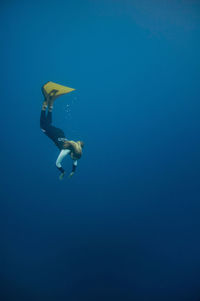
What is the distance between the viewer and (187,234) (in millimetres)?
2447

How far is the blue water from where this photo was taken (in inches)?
77.4

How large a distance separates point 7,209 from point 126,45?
215 centimetres

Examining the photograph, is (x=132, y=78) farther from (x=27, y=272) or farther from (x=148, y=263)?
(x=27, y=272)

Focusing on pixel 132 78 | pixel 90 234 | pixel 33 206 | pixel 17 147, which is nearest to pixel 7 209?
pixel 33 206

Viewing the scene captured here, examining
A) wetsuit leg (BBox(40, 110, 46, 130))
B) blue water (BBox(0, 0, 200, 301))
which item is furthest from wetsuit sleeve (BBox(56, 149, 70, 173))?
wetsuit leg (BBox(40, 110, 46, 130))

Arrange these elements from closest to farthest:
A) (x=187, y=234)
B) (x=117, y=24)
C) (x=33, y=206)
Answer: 1. (x=117, y=24)
2. (x=33, y=206)
3. (x=187, y=234)

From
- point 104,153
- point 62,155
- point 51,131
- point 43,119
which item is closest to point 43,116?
point 43,119

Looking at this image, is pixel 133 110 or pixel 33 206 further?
→ pixel 33 206

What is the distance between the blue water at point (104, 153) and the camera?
6.45 ft

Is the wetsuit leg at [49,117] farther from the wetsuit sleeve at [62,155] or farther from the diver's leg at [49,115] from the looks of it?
the wetsuit sleeve at [62,155]

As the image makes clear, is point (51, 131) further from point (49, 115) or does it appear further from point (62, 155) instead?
point (62, 155)

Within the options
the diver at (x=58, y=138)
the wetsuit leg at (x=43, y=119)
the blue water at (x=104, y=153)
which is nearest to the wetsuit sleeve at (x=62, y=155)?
the diver at (x=58, y=138)

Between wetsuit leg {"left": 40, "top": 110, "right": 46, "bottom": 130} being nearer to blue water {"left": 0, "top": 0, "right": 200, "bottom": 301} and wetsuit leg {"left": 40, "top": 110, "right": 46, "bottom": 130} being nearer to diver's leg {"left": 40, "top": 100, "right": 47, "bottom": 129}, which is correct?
diver's leg {"left": 40, "top": 100, "right": 47, "bottom": 129}

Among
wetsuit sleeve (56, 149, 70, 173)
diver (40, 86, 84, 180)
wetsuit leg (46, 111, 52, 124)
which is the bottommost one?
wetsuit sleeve (56, 149, 70, 173)
